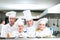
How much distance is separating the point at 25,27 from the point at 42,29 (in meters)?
0.19

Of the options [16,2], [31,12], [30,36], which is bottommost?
[30,36]

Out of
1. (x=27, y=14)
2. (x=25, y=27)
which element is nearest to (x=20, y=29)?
(x=25, y=27)

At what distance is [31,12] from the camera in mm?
1330

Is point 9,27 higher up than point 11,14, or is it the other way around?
point 11,14

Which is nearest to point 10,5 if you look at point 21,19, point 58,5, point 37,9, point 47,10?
point 21,19

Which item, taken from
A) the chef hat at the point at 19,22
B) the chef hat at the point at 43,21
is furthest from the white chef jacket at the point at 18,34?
the chef hat at the point at 43,21

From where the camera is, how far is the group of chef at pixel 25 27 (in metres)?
1.32

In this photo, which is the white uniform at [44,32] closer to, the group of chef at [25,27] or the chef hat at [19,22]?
the group of chef at [25,27]

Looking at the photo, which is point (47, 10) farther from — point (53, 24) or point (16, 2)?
point (16, 2)

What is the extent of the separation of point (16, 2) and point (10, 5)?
0.23 feet

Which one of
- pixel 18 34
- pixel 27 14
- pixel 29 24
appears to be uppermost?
pixel 27 14

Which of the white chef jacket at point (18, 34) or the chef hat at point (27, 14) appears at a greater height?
the chef hat at point (27, 14)

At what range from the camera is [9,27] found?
4.37ft

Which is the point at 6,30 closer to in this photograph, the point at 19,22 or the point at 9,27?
the point at 9,27
